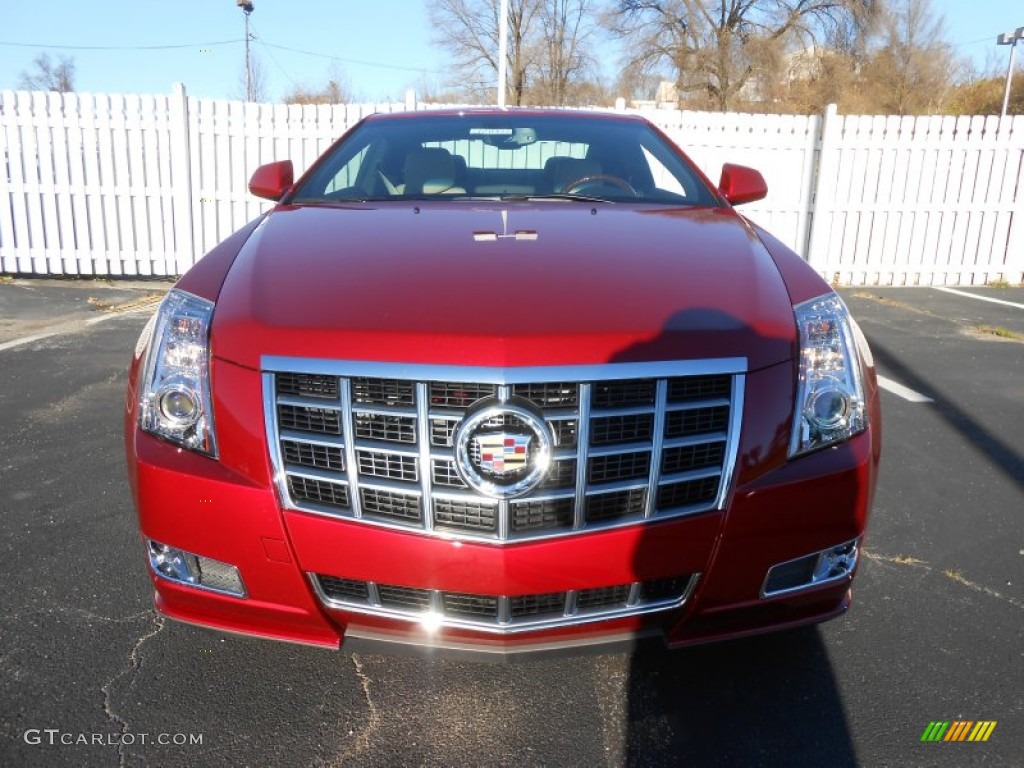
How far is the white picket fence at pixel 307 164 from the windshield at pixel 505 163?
612cm

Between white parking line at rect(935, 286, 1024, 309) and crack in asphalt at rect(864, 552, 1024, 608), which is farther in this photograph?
white parking line at rect(935, 286, 1024, 309)

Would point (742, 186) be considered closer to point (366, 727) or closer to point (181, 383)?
point (181, 383)

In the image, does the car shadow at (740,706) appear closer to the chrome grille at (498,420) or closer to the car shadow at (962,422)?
the chrome grille at (498,420)

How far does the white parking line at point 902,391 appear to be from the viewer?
5078mm

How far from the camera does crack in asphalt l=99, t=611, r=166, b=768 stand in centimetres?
197

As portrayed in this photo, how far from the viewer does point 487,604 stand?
1866mm

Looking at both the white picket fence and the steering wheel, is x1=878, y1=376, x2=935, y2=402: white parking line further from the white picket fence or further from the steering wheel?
the white picket fence

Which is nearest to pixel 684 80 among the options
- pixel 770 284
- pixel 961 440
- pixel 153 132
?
pixel 153 132

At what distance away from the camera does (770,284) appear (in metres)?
2.15

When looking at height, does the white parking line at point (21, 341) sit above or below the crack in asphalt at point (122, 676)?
below

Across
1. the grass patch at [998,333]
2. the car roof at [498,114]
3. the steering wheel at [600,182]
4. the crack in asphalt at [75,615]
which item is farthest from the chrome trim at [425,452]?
the grass patch at [998,333]

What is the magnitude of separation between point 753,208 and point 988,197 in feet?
9.69

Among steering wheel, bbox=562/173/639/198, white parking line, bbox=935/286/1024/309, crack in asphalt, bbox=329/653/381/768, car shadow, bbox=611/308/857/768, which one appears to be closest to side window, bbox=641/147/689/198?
steering wheel, bbox=562/173/639/198

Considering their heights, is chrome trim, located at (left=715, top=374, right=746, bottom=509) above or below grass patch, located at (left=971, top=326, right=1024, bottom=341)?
above
